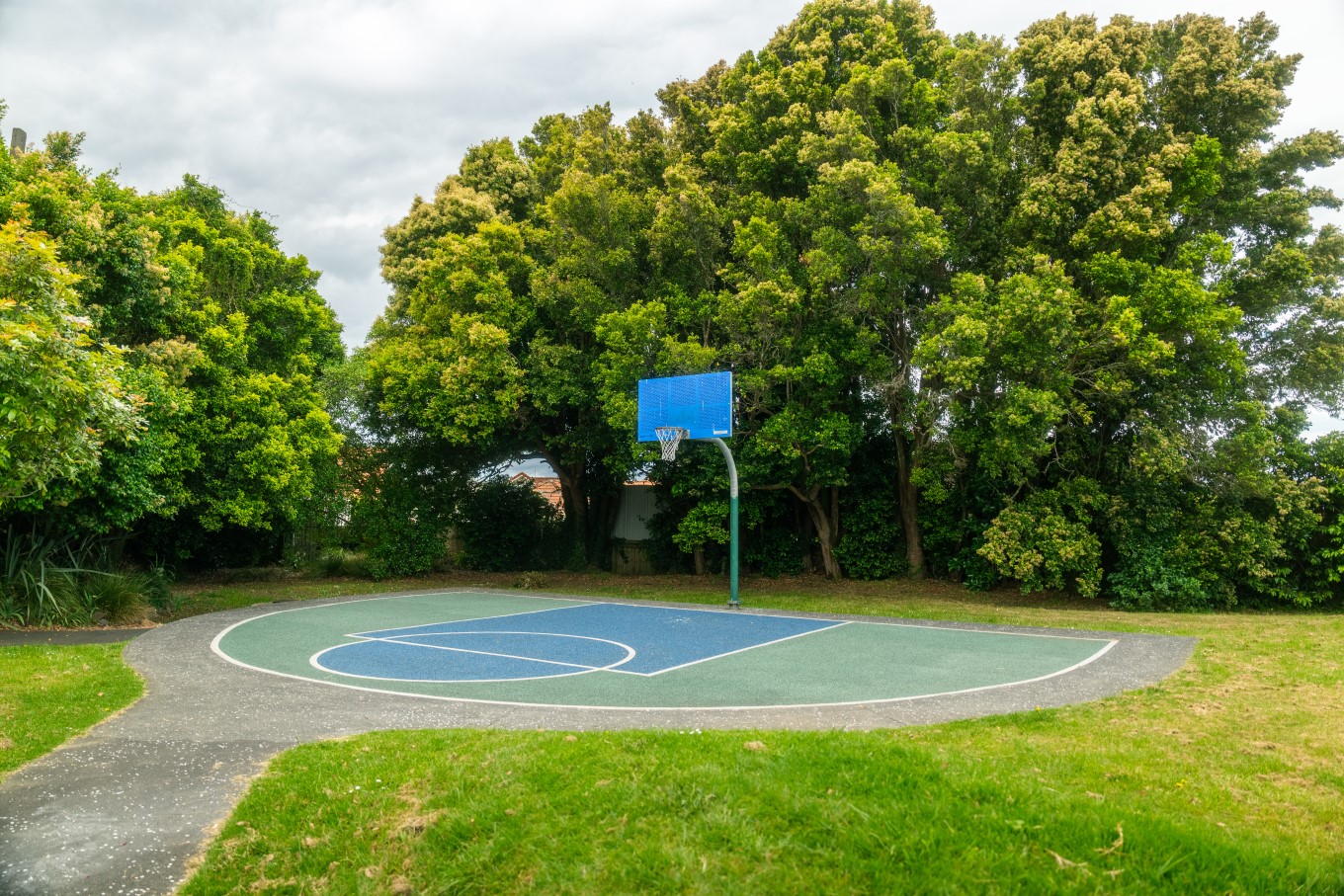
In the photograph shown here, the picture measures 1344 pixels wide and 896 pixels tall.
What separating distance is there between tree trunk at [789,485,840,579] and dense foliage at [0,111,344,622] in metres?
11.8

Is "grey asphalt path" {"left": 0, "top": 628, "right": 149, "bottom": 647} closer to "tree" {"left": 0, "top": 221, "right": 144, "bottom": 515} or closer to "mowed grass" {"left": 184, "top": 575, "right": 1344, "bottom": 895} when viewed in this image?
"tree" {"left": 0, "top": 221, "right": 144, "bottom": 515}

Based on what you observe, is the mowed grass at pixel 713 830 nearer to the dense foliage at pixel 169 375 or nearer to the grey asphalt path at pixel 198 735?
the grey asphalt path at pixel 198 735

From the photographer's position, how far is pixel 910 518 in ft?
70.6

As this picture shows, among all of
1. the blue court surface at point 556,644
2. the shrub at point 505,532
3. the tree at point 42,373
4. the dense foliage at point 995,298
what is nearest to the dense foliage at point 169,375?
the tree at point 42,373

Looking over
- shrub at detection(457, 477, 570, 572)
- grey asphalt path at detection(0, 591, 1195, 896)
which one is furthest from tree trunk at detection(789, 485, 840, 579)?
grey asphalt path at detection(0, 591, 1195, 896)

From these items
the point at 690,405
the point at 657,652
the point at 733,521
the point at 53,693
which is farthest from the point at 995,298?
the point at 53,693

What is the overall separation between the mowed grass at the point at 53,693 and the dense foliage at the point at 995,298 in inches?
392

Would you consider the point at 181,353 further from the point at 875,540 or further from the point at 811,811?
the point at 875,540

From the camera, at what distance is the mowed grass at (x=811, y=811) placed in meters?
3.71

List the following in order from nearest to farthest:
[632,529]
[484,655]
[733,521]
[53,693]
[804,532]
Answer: [53,693]
[484,655]
[733,521]
[804,532]
[632,529]

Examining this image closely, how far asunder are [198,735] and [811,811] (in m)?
5.51

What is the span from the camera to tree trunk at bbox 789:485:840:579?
861 inches

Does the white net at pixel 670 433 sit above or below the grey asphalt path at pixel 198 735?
above

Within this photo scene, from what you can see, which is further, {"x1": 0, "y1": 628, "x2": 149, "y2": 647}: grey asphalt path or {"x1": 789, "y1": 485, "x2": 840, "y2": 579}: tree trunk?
{"x1": 789, "y1": 485, "x2": 840, "y2": 579}: tree trunk
